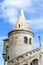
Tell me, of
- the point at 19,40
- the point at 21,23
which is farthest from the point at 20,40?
the point at 21,23

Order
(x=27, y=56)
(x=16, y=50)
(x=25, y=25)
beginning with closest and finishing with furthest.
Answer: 1. (x=27, y=56)
2. (x=16, y=50)
3. (x=25, y=25)

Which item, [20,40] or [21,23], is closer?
[20,40]

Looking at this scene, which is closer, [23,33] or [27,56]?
[27,56]

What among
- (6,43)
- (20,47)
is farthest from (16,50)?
(6,43)

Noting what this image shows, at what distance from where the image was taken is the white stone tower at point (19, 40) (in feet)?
137

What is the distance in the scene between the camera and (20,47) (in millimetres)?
41938

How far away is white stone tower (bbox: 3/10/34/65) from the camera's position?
137 feet

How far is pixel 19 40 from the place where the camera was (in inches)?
1676

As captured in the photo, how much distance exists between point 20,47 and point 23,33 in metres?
3.15

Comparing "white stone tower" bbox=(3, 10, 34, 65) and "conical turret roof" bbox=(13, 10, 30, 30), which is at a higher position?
"conical turret roof" bbox=(13, 10, 30, 30)

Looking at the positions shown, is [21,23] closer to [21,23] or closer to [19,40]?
[21,23]

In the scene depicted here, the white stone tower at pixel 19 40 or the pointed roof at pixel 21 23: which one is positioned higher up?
the pointed roof at pixel 21 23

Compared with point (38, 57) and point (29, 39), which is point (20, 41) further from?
point (38, 57)

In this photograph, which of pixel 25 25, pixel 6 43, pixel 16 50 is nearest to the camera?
pixel 16 50
